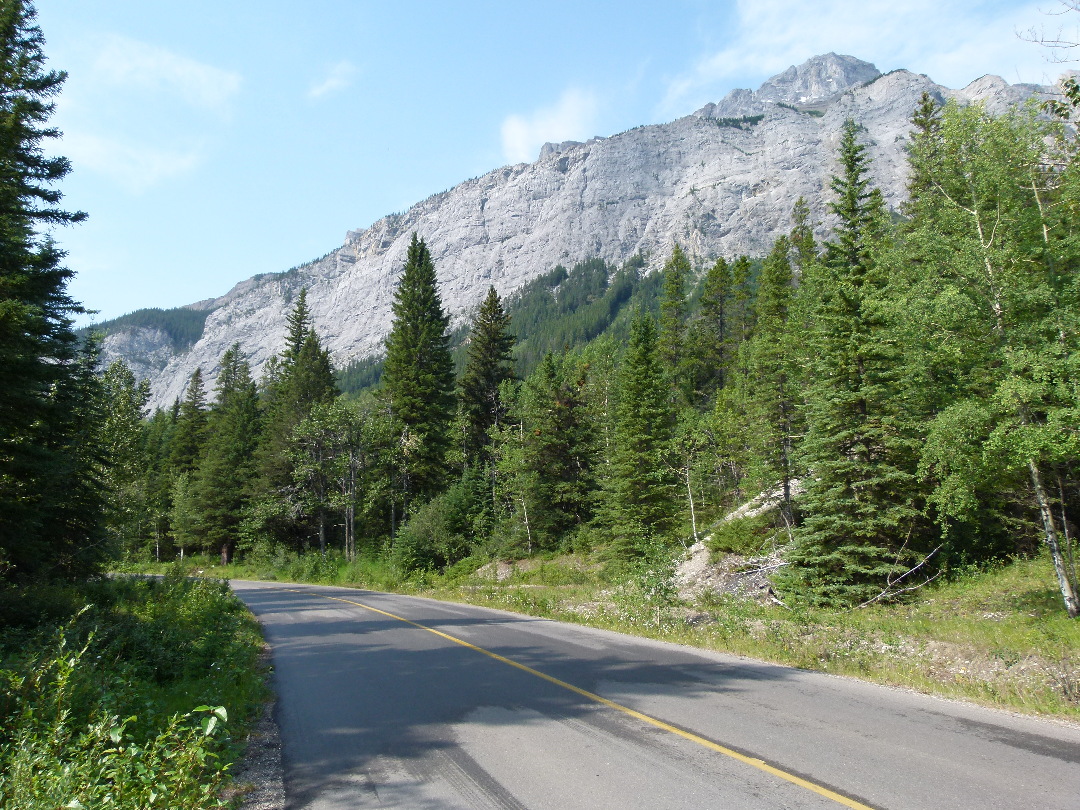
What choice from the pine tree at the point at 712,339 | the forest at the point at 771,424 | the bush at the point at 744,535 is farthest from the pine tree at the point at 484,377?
the bush at the point at 744,535

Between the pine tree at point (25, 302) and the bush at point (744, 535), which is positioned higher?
the pine tree at point (25, 302)

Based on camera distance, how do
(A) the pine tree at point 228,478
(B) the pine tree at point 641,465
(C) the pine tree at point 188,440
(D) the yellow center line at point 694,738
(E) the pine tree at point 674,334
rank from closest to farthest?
1. (D) the yellow center line at point 694,738
2. (B) the pine tree at point 641,465
3. (A) the pine tree at point 228,478
4. (E) the pine tree at point 674,334
5. (C) the pine tree at point 188,440

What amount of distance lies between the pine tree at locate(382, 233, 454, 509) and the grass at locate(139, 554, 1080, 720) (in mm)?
19698

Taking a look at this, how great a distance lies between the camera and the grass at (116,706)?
406 centimetres

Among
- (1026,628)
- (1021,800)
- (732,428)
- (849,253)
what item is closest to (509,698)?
(1021,800)

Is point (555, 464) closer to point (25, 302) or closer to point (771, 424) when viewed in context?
point (771, 424)

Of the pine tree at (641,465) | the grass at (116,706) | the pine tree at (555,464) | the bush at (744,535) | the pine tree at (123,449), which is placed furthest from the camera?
the pine tree at (555,464)

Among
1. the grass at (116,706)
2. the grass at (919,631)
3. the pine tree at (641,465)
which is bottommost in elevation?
the grass at (919,631)

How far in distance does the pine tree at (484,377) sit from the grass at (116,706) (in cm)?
3274

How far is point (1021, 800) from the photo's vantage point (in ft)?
14.4

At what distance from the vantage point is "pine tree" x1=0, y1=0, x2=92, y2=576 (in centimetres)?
1405

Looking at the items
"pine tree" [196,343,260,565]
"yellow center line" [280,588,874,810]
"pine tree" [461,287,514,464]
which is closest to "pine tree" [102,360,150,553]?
"pine tree" [196,343,260,565]

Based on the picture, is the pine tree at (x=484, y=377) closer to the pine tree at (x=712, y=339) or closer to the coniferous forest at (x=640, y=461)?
the coniferous forest at (x=640, y=461)

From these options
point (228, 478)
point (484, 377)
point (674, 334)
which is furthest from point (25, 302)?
point (674, 334)
